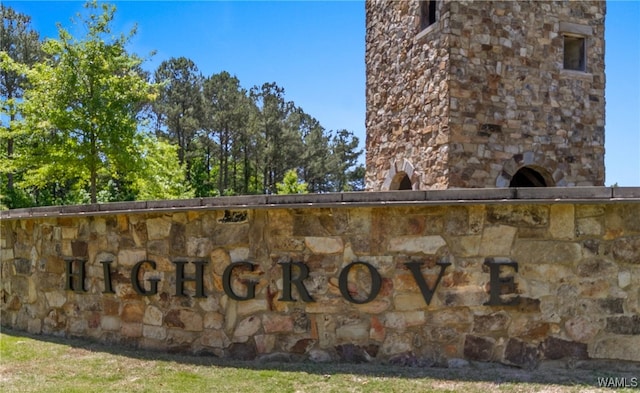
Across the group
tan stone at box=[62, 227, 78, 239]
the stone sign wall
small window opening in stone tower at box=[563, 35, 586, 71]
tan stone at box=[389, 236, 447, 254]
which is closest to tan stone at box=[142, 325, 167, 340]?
the stone sign wall

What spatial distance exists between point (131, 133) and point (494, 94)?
1040 centimetres

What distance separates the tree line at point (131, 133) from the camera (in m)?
15.9

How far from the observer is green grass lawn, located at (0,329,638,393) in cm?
470

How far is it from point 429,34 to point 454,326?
6.98 meters

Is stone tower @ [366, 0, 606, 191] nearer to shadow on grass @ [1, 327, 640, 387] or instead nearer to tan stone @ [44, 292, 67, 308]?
shadow on grass @ [1, 327, 640, 387]

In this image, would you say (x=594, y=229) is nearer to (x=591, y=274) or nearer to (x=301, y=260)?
(x=591, y=274)

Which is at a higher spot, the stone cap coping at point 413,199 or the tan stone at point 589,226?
the stone cap coping at point 413,199

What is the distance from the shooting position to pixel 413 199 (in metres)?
5.29

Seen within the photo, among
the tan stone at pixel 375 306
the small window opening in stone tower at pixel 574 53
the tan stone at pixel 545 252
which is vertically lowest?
the tan stone at pixel 375 306

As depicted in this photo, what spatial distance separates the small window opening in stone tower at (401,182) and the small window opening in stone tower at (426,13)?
3002 millimetres

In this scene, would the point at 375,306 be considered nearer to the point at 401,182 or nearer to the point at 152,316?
the point at 152,316

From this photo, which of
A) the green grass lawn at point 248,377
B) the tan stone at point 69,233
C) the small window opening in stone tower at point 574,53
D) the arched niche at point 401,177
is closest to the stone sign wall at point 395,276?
the green grass lawn at point 248,377

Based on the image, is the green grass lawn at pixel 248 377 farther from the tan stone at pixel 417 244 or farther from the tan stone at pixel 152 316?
the tan stone at pixel 417 244

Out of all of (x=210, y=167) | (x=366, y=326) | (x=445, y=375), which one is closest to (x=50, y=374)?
(x=366, y=326)
